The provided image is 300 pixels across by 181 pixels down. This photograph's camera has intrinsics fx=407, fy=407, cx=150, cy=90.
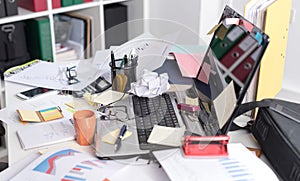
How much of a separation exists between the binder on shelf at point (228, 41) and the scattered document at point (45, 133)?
1.61 ft

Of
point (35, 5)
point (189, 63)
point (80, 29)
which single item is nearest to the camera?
point (189, 63)

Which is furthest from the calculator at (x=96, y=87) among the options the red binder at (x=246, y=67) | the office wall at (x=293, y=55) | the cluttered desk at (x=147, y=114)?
the office wall at (x=293, y=55)

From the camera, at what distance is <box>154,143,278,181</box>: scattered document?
959mm

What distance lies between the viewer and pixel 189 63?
145 centimetres

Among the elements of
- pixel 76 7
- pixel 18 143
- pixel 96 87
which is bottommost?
pixel 18 143

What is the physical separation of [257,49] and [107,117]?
493 mm

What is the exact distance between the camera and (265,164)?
3.36ft

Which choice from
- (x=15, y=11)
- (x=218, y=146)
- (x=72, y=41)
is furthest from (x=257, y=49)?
(x=72, y=41)

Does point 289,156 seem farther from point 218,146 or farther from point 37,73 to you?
point 37,73

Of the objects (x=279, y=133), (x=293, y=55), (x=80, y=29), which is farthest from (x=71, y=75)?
(x=293, y=55)

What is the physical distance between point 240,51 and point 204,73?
290 mm

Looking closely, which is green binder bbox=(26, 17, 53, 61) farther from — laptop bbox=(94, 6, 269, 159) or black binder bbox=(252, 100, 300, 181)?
black binder bbox=(252, 100, 300, 181)

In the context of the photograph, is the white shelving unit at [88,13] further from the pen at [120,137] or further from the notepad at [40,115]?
the pen at [120,137]

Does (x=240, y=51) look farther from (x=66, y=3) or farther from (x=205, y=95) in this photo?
(x=66, y=3)
